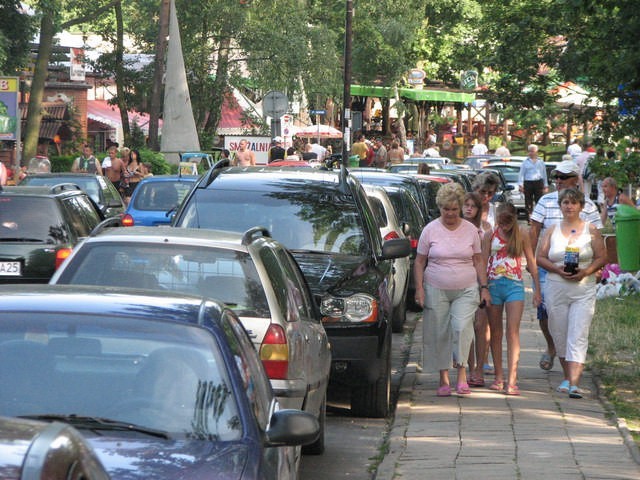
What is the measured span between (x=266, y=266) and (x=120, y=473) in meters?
2.97

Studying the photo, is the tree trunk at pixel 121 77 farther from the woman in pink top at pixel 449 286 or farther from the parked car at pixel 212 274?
the parked car at pixel 212 274

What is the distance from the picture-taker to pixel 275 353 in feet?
21.8

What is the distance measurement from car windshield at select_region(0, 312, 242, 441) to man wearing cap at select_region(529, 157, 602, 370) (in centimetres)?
660

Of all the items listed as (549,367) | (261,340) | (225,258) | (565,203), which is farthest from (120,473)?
(549,367)

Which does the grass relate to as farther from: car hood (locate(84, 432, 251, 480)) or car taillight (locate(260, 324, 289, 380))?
car hood (locate(84, 432, 251, 480))

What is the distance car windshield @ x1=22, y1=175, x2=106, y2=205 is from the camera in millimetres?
21391

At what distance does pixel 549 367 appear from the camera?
1164 cm

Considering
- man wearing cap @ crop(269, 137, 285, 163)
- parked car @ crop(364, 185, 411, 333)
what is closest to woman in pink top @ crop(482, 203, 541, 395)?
parked car @ crop(364, 185, 411, 333)

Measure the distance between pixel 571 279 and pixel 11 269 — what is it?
19.6ft

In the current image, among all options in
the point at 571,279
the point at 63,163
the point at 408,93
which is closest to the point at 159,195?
the point at 571,279

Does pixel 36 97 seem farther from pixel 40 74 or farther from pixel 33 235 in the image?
pixel 33 235

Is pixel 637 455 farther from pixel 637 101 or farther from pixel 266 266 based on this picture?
pixel 637 101

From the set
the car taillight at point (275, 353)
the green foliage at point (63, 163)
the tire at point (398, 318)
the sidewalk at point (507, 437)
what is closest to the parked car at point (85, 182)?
the tire at point (398, 318)

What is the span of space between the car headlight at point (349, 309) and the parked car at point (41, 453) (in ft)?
20.6
